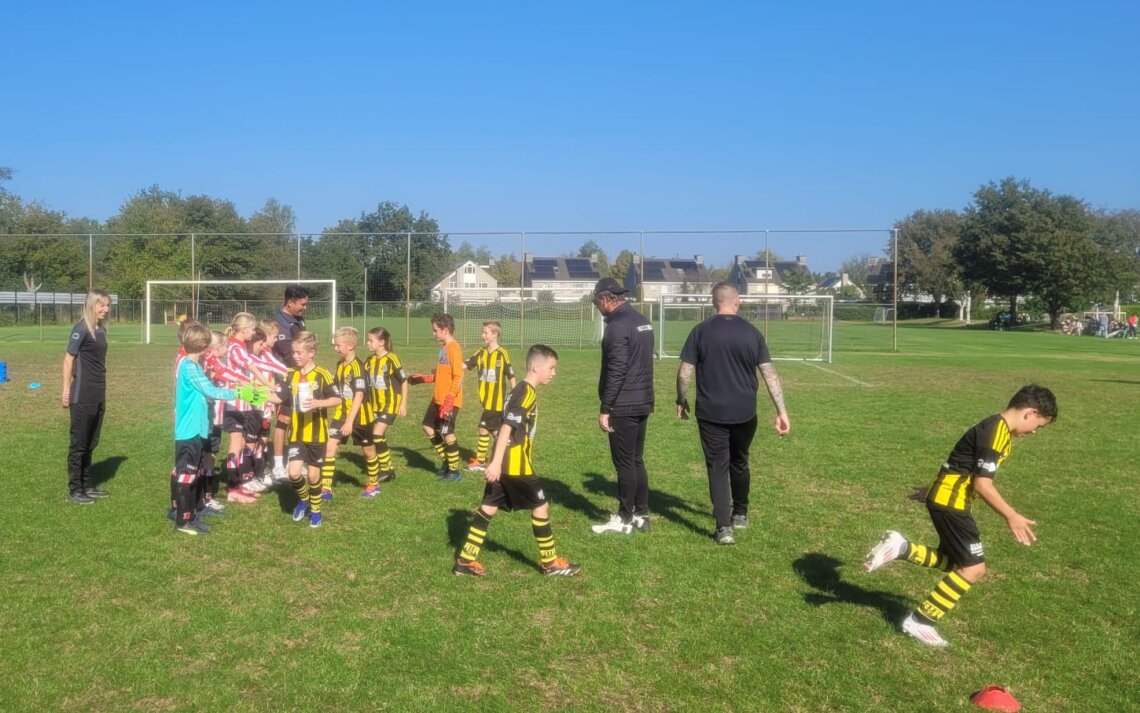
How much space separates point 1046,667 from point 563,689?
2631 mm

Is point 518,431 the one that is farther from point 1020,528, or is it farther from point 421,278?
point 421,278

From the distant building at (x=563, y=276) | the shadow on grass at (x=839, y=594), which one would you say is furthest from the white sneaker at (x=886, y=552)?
the distant building at (x=563, y=276)

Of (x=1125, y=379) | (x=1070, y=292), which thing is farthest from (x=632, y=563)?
(x=1070, y=292)

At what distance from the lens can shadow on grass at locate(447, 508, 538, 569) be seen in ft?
20.7

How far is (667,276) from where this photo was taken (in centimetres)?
3478

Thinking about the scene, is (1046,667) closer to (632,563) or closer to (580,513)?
(632,563)

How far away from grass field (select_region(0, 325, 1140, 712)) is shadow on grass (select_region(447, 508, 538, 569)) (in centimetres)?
3

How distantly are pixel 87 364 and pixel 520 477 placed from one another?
173 inches

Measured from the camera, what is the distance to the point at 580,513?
759cm

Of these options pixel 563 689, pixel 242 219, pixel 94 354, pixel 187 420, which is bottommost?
pixel 563 689

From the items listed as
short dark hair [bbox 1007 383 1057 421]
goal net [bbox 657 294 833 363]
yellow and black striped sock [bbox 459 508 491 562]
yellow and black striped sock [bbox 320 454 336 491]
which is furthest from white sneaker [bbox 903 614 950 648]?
goal net [bbox 657 294 833 363]

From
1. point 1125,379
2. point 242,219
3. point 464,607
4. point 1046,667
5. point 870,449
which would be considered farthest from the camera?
point 242,219

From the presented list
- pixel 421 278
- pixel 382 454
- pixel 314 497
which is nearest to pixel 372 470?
pixel 382 454

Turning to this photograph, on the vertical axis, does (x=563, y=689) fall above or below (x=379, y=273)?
below
